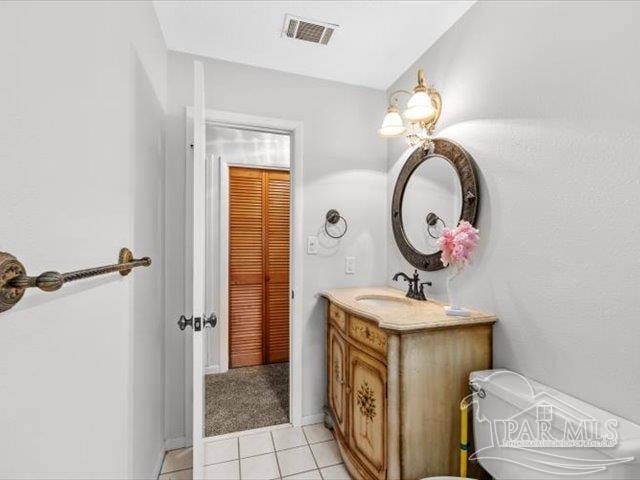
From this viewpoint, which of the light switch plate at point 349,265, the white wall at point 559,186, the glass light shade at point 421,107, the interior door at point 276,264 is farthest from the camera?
the interior door at point 276,264

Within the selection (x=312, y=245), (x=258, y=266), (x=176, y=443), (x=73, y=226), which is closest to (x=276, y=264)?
(x=258, y=266)

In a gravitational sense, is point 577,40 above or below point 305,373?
above

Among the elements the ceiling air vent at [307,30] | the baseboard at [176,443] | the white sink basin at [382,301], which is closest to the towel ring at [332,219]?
the white sink basin at [382,301]

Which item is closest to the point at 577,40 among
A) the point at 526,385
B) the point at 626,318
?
the point at 626,318

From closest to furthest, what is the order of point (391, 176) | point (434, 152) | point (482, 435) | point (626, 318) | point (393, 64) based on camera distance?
point (626, 318) < point (482, 435) < point (434, 152) < point (393, 64) < point (391, 176)

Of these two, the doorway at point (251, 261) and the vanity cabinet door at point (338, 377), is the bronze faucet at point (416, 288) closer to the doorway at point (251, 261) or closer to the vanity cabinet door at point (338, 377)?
the vanity cabinet door at point (338, 377)

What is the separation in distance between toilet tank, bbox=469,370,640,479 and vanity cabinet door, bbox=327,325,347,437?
69cm

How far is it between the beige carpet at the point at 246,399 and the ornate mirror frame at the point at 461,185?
1.51 m

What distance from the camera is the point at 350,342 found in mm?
1679

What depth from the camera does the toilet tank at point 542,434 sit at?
2.81 ft

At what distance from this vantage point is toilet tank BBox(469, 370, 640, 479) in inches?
33.7

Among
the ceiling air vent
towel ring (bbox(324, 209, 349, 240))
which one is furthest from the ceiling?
towel ring (bbox(324, 209, 349, 240))

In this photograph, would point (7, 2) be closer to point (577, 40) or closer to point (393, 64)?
point (577, 40)

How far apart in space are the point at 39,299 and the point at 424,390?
4.46ft
